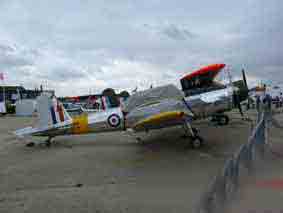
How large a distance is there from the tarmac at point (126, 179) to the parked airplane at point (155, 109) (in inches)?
30.2

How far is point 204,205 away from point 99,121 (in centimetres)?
640

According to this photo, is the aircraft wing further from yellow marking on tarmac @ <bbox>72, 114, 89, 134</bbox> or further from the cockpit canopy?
yellow marking on tarmac @ <bbox>72, 114, 89, 134</bbox>

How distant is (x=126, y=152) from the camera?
689 cm

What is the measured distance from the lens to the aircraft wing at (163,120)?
21.0ft

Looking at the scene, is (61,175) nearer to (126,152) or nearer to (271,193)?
(126,152)

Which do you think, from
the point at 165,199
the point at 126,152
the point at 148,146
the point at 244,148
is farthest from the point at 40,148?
the point at 244,148

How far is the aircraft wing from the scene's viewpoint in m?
6.39

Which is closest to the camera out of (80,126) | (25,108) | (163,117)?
(163,117)

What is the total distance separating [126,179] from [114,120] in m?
3.55

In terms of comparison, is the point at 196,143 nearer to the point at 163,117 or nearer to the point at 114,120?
the point at 163,117

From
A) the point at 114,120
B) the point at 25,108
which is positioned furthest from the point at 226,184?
the point at 25,108

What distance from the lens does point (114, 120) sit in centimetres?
779

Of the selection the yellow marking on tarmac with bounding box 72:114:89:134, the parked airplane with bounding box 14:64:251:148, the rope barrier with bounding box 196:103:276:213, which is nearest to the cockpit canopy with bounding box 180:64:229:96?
the parked airplane with bounding box 14:64:251:148

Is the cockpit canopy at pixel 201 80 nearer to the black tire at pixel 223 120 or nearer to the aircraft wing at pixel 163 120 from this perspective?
the aircraft wing at pixel 163 120
